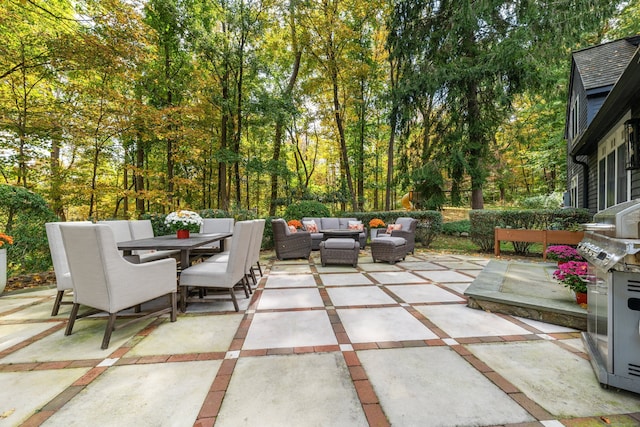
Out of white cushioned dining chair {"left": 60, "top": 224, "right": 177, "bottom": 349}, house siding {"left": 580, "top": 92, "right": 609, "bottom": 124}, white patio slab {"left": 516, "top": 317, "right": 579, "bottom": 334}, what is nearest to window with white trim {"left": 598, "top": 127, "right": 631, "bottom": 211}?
house siding {"left": 580, "top": 92, "right": 609, "bottom": 124}

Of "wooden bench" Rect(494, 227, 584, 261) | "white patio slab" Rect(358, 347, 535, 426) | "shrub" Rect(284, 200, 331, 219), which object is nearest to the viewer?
"white patio slab" Rect(358, 347, 535, 426)

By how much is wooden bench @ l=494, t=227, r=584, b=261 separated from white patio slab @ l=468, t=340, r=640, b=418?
4.47 m

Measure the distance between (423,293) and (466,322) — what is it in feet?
3.04

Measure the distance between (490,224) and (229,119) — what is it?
829 cm

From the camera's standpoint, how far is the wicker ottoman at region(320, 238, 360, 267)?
5.12m

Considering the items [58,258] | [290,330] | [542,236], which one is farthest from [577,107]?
[58,258]

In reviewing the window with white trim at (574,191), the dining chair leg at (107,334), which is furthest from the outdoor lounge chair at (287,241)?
the window with white trim at (574,191)

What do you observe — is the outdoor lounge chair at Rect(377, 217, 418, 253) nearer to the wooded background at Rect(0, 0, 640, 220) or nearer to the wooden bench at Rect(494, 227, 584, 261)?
the wooden bench at Rect(494, 227, 584, 261)

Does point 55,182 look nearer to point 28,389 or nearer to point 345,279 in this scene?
point 28,389

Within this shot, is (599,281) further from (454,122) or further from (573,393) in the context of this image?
(454,122)

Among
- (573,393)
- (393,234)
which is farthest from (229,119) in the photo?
(573,393)

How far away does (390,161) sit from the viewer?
11.8 metres

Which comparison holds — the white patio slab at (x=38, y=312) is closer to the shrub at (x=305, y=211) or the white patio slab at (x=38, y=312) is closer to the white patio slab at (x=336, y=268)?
the white patio slab at (x=336, y=268)

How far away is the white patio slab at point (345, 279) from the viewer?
4055mm
